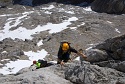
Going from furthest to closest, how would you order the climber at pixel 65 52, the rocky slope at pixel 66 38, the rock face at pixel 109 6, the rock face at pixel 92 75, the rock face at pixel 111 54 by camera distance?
1. the rock face at pixel 109 6
2. the climber at pixel 65 52
3. the rock face at pixel 111 54
4. the rocky slope at pixel 66 38
5. the rock face at pixel 92 75

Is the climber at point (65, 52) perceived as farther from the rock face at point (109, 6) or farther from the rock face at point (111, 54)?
the rock face at point (109, 6)

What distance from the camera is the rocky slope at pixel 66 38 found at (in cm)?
1132

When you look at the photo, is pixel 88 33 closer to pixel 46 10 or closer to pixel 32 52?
pixel 32 52

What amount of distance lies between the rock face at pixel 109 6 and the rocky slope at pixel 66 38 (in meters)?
2.94

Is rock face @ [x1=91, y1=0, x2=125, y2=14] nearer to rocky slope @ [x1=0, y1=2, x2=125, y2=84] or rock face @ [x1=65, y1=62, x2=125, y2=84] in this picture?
rocky slope @ [x1=0, y1=2, x2=125, y2=84]

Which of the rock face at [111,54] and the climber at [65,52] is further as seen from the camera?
the climber at [65,52]

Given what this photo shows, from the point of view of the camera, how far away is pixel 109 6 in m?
72.3

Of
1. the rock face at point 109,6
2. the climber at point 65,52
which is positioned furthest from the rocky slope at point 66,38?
the rock face at point 109,6

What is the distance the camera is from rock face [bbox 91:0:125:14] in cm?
6969

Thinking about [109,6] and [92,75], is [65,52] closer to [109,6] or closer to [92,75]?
[92,75]

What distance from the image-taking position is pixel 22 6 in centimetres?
8119

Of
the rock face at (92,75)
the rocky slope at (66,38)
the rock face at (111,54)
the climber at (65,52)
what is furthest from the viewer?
the climber at (65,52)

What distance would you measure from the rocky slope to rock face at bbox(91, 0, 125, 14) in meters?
2.94

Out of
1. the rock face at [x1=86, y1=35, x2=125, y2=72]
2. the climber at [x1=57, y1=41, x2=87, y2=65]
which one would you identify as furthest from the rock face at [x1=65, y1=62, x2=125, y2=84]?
the climber at [x1=57, y1=41, x2=87, y2=65]
